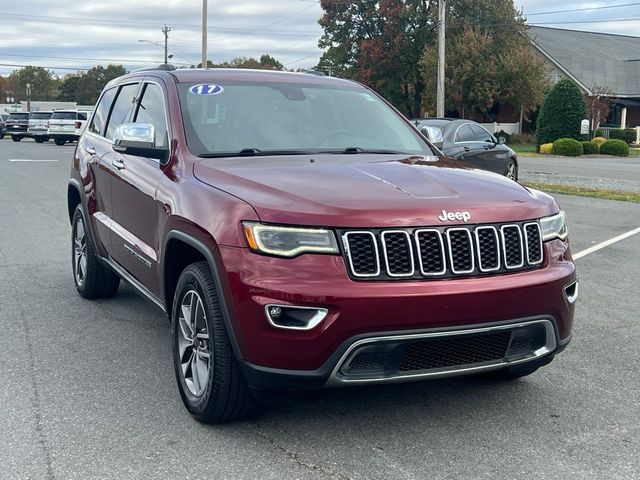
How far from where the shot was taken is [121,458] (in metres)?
3.50

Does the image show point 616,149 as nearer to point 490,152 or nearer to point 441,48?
point 441,48

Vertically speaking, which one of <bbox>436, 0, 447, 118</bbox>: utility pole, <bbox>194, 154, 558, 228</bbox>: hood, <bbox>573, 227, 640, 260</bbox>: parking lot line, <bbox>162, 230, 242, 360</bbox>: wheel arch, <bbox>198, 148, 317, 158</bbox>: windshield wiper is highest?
<bbox>436, 0, 447, 118</bbox>: utility pole

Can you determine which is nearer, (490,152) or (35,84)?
(490,152)

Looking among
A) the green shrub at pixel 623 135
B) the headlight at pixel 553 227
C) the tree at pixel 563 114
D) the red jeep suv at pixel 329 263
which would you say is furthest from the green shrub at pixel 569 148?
the headlight at pixel 553 227

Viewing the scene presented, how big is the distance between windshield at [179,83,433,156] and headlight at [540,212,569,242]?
1.24 m

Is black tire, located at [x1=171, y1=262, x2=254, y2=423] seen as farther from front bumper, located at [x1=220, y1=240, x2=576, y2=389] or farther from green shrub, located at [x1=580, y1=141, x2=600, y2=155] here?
green shrub, located at [x1=580, y1=141, x2=600, y2=155]

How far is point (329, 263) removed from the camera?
10.9 ft

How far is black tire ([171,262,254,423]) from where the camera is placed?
3605mm

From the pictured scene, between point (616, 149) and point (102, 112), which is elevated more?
point (102, 112)

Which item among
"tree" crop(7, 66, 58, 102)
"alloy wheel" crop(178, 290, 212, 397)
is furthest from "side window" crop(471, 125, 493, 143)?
"tree" crop(7, 66, 58, 102)

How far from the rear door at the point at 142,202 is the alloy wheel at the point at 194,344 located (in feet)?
1.70

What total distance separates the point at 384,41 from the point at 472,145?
3947 centimetres

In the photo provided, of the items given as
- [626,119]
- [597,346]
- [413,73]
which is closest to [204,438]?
[597,346]

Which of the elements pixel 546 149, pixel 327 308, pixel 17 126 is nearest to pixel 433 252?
pixel 327 308
